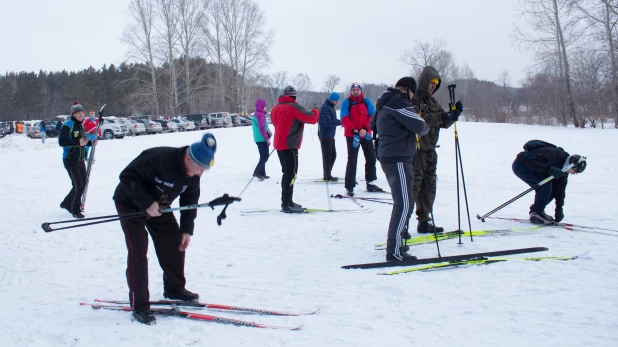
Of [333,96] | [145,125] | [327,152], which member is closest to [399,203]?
[333,96]

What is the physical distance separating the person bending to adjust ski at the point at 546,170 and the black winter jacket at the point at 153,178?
458cm

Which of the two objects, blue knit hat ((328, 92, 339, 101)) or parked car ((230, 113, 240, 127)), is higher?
parked car ((230, 113, 240, 127))

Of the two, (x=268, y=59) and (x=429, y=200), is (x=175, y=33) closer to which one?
(x=268, y=59)

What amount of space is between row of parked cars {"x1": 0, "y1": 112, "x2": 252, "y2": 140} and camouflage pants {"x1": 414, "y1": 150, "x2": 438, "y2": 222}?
27.3m

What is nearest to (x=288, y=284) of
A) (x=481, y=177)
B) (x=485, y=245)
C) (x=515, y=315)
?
(x=515, y=315)

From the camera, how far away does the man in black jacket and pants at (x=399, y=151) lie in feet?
15.2

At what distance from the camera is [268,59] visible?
51.7 m

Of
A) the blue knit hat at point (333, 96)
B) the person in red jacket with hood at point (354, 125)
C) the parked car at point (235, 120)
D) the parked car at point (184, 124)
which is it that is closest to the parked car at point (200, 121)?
the parked car at point (184, 124)

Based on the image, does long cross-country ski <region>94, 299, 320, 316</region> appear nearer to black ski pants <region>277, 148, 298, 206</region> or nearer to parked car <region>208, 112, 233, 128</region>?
black ski pants <region>277, 148, 298, 206</region>

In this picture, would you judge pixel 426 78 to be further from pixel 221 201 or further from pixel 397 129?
pixel 221 201

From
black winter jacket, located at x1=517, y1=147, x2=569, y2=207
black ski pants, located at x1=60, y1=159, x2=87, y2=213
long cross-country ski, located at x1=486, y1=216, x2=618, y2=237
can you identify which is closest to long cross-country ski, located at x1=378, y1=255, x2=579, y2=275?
long cross-country ski, located at x1=486, y1=216, x2=618, y2=237

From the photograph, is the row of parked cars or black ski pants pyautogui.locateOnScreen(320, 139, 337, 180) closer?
black ski pants pyautogui.locateOnScreen(320, 139, 337, 180)

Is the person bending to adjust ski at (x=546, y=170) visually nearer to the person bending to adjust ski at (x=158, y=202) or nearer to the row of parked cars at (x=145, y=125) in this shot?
the person bending to adjust ski at (x=158, y=202)

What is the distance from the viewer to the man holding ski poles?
729 centimetres
